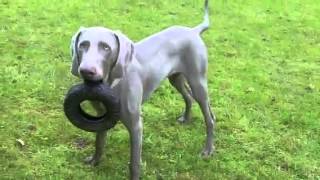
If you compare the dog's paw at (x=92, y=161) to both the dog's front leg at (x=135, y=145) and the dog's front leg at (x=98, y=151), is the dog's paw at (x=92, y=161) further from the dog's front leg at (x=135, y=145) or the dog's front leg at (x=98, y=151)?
Result: the dog's front leg at (x=135, y=145)

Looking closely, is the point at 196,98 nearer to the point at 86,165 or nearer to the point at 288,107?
the point at 86,165

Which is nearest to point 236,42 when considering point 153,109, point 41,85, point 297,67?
point 297,67

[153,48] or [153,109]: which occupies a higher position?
[153,48]

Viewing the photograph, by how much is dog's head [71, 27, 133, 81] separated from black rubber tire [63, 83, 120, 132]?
9 centimetres

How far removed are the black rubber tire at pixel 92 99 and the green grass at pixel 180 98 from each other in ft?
2.18

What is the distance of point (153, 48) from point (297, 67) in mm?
2799

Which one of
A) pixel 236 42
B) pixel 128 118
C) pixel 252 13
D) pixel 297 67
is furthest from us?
pixel 252 13

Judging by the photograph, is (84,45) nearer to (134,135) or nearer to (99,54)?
(99,54)

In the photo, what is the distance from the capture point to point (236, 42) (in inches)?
268

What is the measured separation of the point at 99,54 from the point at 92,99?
33cm

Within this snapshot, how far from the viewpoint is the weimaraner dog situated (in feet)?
10.6

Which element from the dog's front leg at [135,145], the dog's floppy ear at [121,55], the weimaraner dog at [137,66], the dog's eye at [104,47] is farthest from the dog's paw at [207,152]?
the dog's eye at [104,47]

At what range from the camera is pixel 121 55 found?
336cm

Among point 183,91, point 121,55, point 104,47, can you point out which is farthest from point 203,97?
point 104,47
